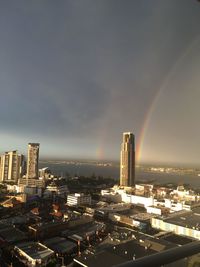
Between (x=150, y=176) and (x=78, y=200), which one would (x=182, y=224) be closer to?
(x=78, y=200)

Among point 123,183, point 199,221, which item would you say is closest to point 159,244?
point 199,221

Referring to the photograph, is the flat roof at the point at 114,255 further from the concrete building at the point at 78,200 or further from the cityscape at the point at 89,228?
the concrete building at the point at 78,200

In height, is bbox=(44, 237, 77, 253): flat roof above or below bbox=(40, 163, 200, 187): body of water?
below

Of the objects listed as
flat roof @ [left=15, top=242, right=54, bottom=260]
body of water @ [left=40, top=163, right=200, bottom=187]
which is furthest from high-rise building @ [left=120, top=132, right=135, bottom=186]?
flat roof @ [left=15, top=242, right=54, bottom=260]

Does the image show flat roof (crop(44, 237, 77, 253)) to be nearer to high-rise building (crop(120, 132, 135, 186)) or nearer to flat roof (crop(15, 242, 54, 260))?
flat roof (crop(15, 242, 54, 260))

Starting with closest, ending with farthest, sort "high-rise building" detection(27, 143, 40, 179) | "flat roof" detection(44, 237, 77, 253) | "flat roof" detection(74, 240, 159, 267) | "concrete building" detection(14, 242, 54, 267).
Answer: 1. "flat roof" detection(74, 240, 159, 267)
2. "concrete building" detection(14, 242, 54, 267)
3. "flat roof" detection(44, 237, 77, 253)
4. "high-rise building" detection(27, 143, 40, 179)

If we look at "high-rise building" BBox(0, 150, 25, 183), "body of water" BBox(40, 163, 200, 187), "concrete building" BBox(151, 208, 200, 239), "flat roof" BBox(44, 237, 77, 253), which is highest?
"high-rise building" BBox(0, 150, 25, 183)

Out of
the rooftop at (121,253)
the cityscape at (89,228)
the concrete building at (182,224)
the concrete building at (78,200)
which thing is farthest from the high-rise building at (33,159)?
the rooftop at (121,253)
